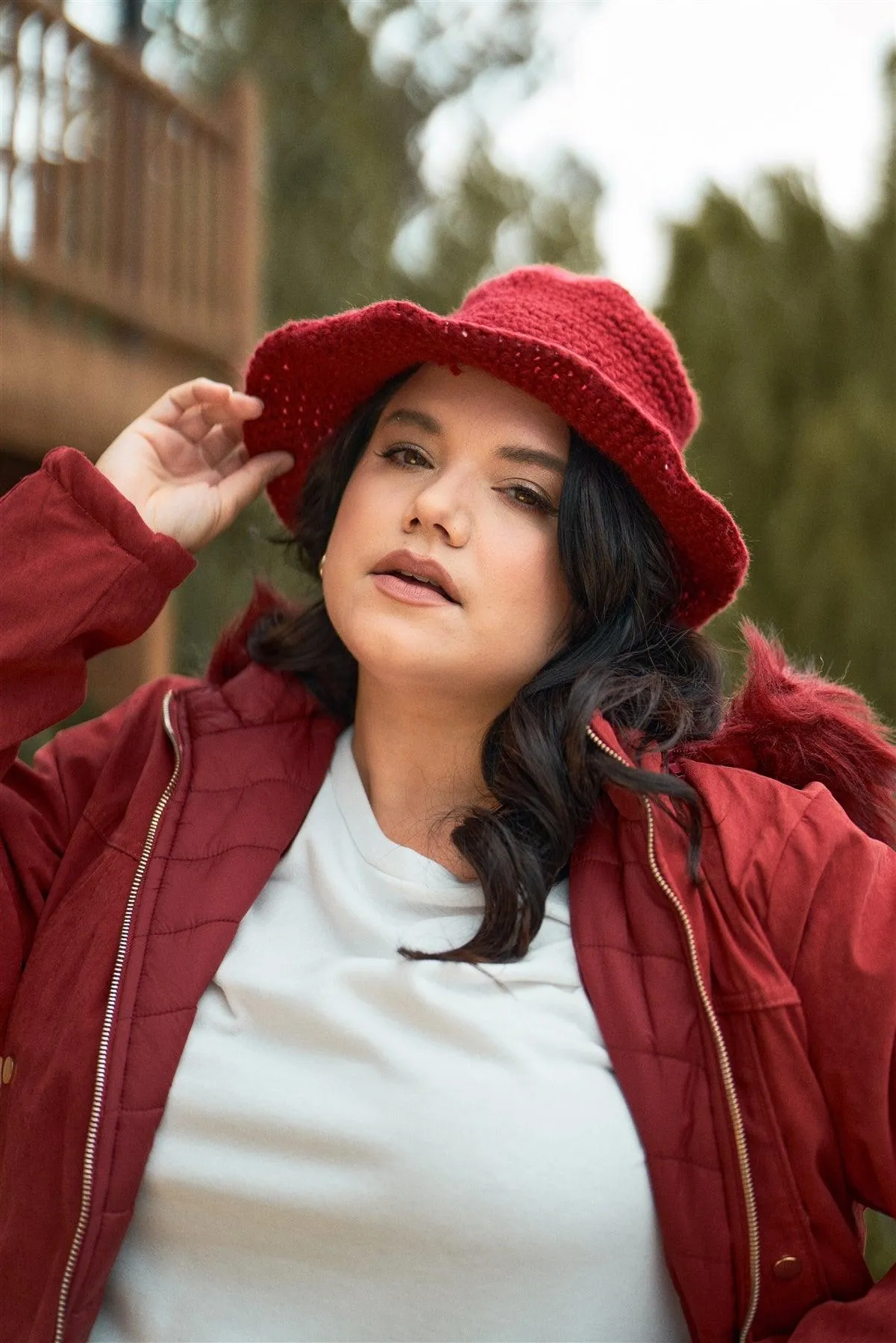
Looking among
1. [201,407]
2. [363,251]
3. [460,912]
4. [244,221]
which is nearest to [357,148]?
[363,251]

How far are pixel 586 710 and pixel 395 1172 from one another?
0.64 meters

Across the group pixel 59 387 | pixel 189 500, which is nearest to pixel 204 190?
pixel 59 387

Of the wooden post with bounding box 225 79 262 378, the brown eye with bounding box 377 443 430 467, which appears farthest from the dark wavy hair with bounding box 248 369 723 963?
the wooden post with bounding box 225 79 262 378

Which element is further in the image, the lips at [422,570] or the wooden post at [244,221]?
the wooden post at [244,221]

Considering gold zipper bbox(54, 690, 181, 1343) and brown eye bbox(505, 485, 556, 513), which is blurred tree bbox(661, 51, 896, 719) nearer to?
brown eye bbox(505, 485, 556, 513)

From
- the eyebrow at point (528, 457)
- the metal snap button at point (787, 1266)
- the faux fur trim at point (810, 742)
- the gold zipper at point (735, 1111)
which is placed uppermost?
the eyebrow at point (528, 457)

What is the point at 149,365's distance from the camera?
3777 mm

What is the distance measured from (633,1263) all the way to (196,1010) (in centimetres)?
63

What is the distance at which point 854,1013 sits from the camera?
1571 mm

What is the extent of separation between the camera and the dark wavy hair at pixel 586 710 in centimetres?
176

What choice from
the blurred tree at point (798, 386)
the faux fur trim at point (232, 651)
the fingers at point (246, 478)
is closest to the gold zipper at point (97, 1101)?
the faux fur trim at point (232, 651)

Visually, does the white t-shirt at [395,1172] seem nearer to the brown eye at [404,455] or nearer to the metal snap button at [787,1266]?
the metal snap button at [787,1266]

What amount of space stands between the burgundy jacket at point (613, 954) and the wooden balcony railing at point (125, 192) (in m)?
1.71

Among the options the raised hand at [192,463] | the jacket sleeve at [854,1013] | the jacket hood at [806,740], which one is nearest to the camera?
the jacket sleeve at [854,1013]
